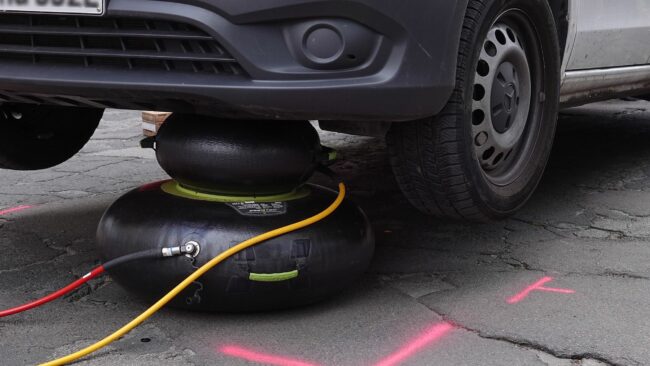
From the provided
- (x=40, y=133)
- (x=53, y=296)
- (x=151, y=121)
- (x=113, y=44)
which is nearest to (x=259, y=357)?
(x=53, y=296)

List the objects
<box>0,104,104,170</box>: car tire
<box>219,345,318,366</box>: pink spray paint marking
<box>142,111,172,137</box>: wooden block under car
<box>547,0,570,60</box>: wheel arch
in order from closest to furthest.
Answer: <box>219,345,318,366</box>: pink spray paint marking, <box>547,0,570,60</box>: wheel arch, <box>0,104,104,170</box>: car tire, <box>142,111,172,137</box>: wooden block under car

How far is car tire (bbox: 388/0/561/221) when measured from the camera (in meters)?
2.26

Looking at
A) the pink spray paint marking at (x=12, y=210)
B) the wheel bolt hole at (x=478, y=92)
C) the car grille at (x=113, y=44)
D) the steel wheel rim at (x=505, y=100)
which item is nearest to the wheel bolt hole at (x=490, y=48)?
the steel wheel rim at (x=505, y=100)

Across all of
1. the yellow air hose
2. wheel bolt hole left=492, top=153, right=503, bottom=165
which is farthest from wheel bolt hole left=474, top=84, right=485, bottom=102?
the yellow air hose

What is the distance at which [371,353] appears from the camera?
1.93 m

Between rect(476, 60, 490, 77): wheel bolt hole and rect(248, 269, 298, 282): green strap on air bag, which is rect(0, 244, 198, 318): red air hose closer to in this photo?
rect(248, 269, 298, 282): green strap on air bag

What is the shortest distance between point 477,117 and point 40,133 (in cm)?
172

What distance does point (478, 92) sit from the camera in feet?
8.00

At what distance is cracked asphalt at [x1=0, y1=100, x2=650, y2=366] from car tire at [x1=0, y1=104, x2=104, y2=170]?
0.25 m

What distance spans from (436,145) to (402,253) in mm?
609

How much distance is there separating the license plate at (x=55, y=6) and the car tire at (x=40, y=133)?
3.34 feet

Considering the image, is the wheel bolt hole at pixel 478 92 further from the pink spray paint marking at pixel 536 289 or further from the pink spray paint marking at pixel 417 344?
the pink spray paint marking at pixel 417 344

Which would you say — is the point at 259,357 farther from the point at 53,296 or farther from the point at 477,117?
the point at 477,117

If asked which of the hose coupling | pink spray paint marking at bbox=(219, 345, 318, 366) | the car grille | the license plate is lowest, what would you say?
pink spray paint marking at bbox=(219, 345, 318, 366)
